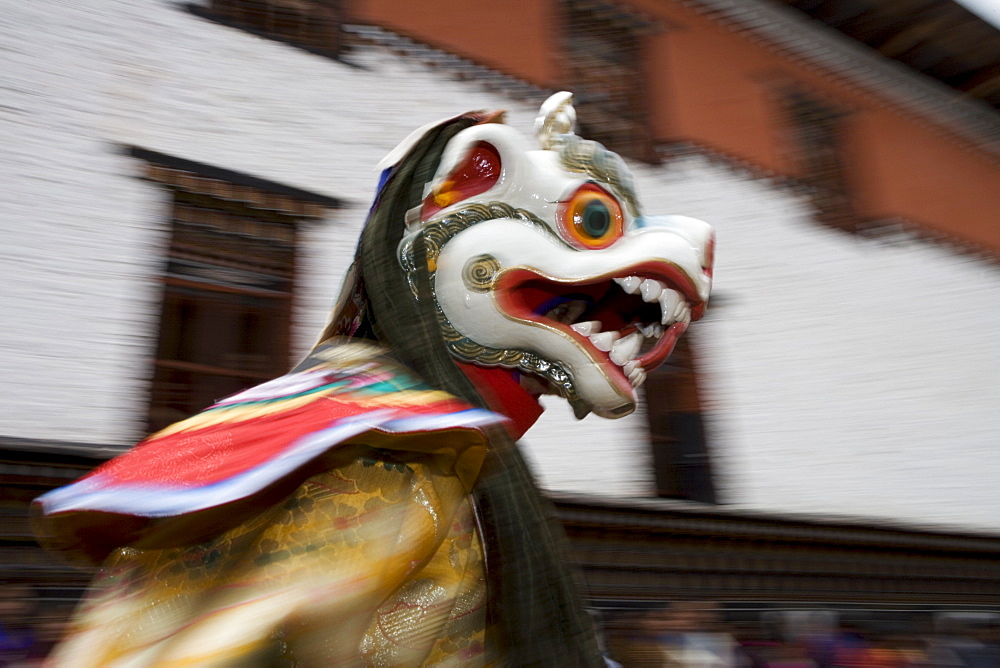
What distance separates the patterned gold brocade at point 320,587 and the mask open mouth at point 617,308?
1.52 ft

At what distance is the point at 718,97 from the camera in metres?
5.74

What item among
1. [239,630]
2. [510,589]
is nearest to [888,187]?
[510,589]

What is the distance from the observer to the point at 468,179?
1.61 metres

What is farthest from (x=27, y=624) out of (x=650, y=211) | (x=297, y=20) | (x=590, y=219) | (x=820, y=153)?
(x=820, y=153)

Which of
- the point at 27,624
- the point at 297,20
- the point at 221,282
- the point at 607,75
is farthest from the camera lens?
the point at 607,75

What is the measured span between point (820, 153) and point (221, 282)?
4.72 meters

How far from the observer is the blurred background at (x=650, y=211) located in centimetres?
316

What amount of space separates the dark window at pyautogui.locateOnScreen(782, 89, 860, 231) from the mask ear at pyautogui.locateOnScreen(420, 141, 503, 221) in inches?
186

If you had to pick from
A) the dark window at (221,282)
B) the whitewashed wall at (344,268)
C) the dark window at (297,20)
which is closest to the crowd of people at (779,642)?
the whitewashed wall at (344,268)

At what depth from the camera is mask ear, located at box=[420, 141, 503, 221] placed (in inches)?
61.8

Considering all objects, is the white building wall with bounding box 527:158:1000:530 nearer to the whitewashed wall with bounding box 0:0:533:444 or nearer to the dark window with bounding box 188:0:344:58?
the whitewashed wall with bounding box 0:0:533:444

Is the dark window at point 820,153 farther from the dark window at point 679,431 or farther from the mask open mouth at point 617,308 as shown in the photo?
the mask open mouth at point 617,308

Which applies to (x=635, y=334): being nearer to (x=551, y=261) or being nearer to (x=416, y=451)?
(x=551, y=261)

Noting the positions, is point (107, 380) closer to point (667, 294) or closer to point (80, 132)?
point (80, 132)
